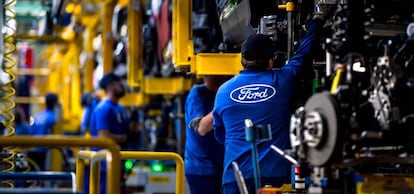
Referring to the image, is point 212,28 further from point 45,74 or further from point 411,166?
point 45,74

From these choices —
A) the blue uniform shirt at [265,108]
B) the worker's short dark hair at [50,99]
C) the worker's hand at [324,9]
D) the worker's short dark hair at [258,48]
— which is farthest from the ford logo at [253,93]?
the worker's short dark hair at [50,99]

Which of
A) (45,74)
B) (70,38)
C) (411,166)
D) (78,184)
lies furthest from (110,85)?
(45,74)

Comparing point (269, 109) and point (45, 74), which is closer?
point (269, 109)

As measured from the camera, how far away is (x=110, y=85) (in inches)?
416

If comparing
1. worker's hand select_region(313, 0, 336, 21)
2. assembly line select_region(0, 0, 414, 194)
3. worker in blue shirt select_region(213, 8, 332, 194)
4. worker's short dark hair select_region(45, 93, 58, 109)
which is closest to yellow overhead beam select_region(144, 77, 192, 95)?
assembly line select_region(0, 0, 414, 194)

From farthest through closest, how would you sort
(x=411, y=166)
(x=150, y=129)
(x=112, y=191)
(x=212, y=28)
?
(x=150, y=129) → (x=212, y=28) → (x=411, y=166) → (x=112, y=191)

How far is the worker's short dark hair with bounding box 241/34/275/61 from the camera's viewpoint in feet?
20.0

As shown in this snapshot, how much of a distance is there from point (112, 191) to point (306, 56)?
73.2 inches

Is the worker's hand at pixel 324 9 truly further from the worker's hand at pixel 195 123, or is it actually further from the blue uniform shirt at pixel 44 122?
the blue uniform shirt at pixel 44 122

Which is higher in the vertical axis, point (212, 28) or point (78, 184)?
point (212, 28)

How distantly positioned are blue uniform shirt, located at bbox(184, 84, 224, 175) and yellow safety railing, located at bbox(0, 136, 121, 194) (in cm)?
272

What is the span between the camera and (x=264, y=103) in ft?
20.0

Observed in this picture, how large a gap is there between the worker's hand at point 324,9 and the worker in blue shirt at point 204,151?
1753mm

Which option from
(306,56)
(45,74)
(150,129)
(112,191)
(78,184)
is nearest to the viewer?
(112,191)
